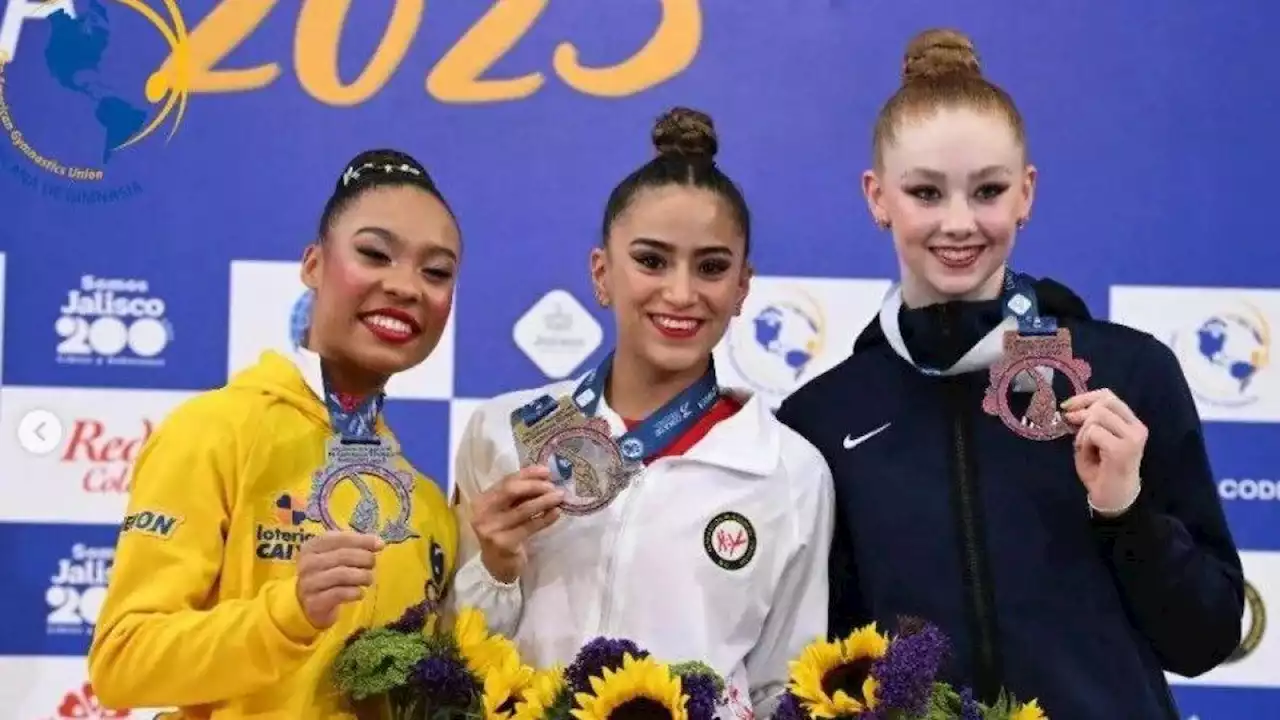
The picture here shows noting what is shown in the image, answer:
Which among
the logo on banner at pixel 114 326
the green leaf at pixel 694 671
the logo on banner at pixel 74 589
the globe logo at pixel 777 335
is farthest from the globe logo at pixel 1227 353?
the logo on banner at pixel 74 589

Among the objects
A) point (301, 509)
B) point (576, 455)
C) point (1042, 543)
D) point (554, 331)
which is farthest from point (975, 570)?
point (554, 331)

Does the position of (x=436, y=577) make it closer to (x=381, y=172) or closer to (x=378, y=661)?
(x=378, y=661)

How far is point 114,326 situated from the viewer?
113 inches

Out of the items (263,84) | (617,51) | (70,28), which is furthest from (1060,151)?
(70,28)

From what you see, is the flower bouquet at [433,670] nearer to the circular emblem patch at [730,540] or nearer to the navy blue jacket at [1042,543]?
the circular emblem patch at [730,540]

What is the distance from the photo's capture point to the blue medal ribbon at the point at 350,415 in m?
1.81

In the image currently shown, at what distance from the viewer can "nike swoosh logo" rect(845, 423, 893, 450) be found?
6.36 ft

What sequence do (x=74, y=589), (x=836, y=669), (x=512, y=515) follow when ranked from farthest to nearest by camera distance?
(x=74, y=589)
(x=512, y=515)
(x=836, y=669)

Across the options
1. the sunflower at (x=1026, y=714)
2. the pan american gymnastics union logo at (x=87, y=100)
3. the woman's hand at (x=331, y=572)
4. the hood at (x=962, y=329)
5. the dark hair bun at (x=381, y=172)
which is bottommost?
the sunflower at (x=1026, y=714)

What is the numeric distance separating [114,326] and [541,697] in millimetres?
1796

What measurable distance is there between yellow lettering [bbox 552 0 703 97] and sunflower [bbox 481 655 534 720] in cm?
164

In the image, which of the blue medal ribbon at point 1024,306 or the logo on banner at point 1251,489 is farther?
the logo on banner at point 1251,489

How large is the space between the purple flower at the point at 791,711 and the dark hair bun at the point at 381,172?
0.91 metres

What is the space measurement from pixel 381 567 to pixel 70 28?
5.75 feet
